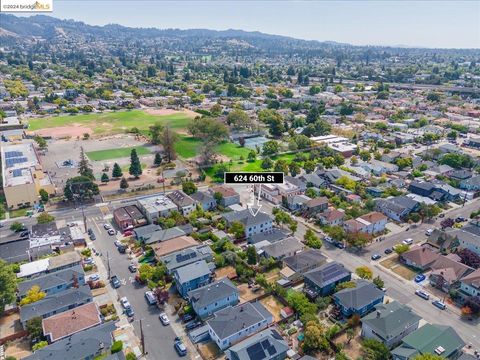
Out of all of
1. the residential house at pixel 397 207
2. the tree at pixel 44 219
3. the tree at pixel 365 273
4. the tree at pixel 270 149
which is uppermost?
the tree at pixel 270 149

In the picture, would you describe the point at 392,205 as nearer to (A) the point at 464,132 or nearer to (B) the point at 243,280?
(B) the point at 243,280

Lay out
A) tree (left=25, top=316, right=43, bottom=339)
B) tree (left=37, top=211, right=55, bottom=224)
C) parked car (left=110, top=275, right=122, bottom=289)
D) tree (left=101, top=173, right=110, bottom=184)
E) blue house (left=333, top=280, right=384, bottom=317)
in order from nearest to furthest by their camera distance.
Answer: tree (left=25, top=316, right=43, bottom=339)
blue house (left=333, top=280, right=384, bottom=317)
parked car (left=110, top=275, right=122, bottom=289)
tree (left=37, top=211, right=55, bottom=224)
tree (left=101, top=173, right=110, bottom=184)

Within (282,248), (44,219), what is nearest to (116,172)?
(44,219)

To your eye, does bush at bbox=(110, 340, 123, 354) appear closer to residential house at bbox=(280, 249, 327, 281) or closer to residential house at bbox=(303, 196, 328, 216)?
residential house at bbox=(280, 249, 327, 281)

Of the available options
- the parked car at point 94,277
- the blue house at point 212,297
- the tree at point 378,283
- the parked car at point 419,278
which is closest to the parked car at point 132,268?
the parked car at point 94,277

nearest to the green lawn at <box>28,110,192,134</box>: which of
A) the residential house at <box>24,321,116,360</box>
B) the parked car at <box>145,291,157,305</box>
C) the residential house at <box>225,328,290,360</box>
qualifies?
the parked car at <box>145,291,157,305</box>

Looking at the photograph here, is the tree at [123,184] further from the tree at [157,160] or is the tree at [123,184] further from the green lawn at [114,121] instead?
the green lawn at [114,121]
